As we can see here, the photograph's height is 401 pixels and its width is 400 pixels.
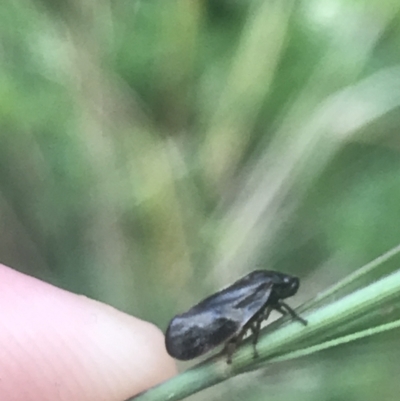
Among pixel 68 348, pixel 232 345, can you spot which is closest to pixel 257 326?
pixel 232 345

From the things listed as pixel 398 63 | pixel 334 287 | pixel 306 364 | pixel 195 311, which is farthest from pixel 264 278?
pixel 398 63

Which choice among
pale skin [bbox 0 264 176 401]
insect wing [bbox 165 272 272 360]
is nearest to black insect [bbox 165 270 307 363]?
insect wing [bbox 165 272 272 360]

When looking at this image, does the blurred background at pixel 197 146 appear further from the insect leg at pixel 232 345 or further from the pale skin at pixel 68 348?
the insect leg at pixel 232 345

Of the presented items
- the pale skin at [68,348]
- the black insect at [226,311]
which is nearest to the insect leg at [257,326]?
the black insect at [226,311]

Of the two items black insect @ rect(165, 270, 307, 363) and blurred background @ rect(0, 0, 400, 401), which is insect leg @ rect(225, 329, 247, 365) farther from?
blurred background @ rect(0, 0, 400, 401)

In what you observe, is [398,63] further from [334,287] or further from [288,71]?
[334,287]
